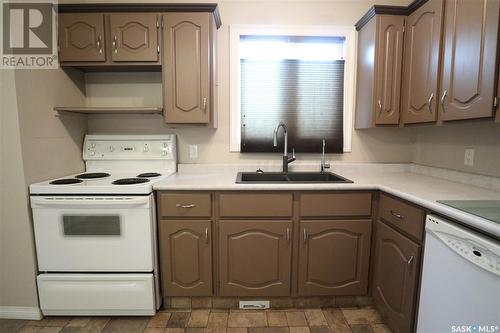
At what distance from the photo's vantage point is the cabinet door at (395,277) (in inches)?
52.7

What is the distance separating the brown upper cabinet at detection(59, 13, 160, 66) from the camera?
1818 millimetres

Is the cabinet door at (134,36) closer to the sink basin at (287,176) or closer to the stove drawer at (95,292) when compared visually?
the sink basin at (287,176)

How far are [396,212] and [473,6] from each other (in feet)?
3.81

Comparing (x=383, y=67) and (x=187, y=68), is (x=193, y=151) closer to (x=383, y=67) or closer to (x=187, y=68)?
(x=187, y=68)

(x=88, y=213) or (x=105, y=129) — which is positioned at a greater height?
(x=105, y=129)

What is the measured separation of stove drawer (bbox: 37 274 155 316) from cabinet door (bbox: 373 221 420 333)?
151 cm

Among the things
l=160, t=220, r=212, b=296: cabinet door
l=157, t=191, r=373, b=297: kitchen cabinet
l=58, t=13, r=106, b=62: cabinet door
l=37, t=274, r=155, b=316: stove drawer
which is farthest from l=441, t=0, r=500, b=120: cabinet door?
l=58, t=13, r=106, b=62: cabinet door

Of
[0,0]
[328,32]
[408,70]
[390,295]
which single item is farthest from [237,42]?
[390,295]

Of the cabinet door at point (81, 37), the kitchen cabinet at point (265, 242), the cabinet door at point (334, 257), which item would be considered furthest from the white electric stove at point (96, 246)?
the cabinet door at point (334, 257)

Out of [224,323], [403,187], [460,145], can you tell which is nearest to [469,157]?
[460,145]

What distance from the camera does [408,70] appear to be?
182cm

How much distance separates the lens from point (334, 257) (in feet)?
5.67

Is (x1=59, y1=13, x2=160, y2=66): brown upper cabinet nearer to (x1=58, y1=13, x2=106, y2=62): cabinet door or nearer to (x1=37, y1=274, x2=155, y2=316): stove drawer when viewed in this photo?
(x1=58, y1=13, x2=106, y2=62): cabinet door

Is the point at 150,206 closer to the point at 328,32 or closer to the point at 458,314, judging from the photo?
the point at 458,314
